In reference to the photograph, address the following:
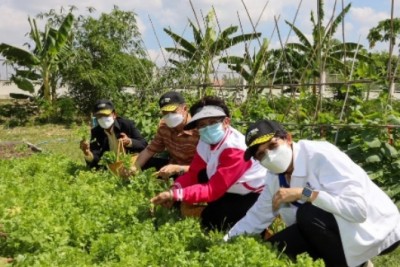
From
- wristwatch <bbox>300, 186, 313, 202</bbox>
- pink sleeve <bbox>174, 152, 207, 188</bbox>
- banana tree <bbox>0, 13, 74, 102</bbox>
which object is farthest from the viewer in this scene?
banana tree <bbox>0, 13, 74, 102</bbox>

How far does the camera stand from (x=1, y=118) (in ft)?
57.2

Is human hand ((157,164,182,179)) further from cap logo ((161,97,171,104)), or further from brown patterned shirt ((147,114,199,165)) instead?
cap logo ((161,97,171,104))

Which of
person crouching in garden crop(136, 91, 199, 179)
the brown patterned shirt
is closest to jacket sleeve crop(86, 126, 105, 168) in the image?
person crouching in garden crop(136, 91, 199, 179)

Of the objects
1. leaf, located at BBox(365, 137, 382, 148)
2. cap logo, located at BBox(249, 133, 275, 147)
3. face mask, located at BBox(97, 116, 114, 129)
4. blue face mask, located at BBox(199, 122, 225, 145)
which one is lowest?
leaf, located at BBox(365, 137, 382, 148)

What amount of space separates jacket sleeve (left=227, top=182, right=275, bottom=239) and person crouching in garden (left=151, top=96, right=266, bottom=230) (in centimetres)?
48

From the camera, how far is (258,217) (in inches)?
141

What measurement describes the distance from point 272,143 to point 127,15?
1536cm

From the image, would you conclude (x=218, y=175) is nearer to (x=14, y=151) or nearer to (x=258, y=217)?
(x=258, y=217)

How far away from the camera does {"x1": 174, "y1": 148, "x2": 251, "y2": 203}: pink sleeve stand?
13.2 feet

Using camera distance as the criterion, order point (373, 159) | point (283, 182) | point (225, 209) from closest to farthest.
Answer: point (283, 182)
point (225, 209)
point (373, 159)

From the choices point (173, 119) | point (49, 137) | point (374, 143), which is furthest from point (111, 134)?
point (49, 137)

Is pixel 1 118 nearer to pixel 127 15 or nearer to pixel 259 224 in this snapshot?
pixel 127 15

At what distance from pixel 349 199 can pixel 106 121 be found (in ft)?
12.4

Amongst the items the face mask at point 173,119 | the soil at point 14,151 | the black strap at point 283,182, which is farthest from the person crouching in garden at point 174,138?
the soil at point 14,151
